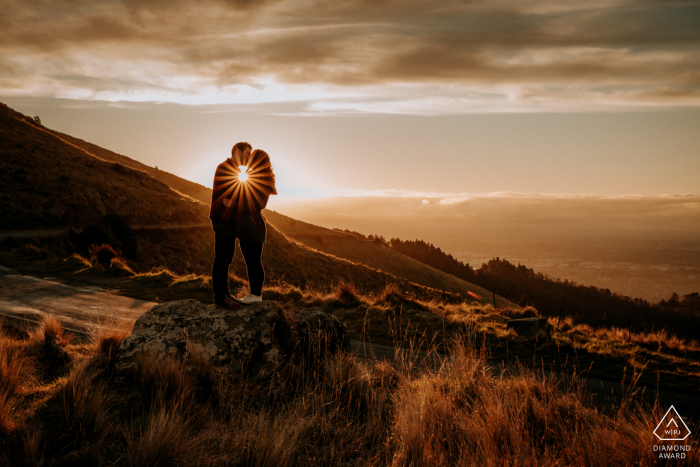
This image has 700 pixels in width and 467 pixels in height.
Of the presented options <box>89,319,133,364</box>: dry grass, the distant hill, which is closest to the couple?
<box>89,319,133,364</box>: dry grass

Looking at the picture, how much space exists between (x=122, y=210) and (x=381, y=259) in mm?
41071

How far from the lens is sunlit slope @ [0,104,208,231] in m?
32.2

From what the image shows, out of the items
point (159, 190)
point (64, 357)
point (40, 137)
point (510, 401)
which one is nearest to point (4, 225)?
point (159, 190)

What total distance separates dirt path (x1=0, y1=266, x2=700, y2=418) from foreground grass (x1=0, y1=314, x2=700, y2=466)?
1.13 metres

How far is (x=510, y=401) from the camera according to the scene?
4.26 metres

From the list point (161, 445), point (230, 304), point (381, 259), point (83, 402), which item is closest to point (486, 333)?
point (230, 304)

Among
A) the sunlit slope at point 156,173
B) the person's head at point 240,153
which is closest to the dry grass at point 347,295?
the person's head at point 240,153

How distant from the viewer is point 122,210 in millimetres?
38594

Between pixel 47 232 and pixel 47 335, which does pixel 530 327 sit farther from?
pixel 47 232

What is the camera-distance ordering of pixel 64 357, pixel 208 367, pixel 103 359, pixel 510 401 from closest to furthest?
pixel 510 401, pixel 208 367, pixel 103 359, pixel 64 357

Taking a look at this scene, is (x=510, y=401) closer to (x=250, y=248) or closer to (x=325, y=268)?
(x=250, y=248)

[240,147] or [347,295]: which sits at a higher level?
[240,147]

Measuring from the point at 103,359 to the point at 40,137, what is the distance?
188ft

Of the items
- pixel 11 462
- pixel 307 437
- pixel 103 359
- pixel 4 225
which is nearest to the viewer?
pixel 11 462
